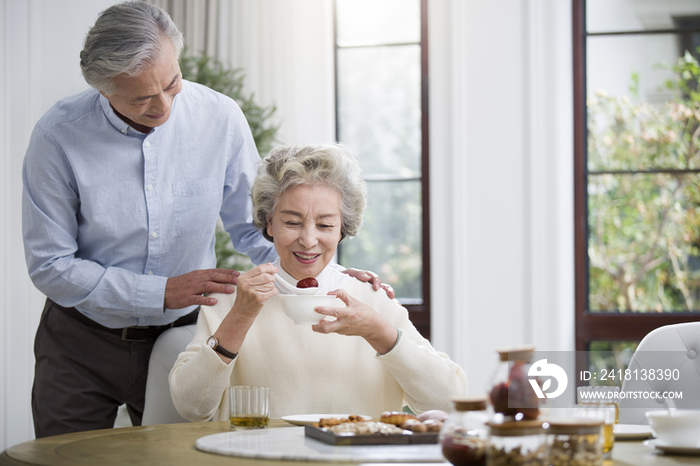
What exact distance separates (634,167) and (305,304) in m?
2.73

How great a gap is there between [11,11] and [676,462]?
299 centimetres

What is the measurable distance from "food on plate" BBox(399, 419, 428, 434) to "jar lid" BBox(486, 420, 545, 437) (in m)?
0.32

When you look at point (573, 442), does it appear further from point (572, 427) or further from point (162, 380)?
point (162, 380)

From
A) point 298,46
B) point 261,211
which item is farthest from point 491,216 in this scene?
point 261,211

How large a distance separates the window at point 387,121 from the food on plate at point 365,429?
2.65 m

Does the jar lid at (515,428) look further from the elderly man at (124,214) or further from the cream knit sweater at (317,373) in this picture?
the elderly man at (124,214)

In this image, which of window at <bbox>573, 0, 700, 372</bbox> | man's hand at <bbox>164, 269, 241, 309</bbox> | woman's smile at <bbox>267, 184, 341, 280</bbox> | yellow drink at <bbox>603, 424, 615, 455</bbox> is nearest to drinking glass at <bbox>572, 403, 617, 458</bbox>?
yellow drink at <bbox>603, 424, 615, 455</bbox>

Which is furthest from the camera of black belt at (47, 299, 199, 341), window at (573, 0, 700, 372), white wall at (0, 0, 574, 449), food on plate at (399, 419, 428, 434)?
window at (573, 0, 700, 372)

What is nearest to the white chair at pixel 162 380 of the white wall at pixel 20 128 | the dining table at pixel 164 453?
the dining table at pixel 164 453

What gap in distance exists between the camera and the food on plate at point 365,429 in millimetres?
1133

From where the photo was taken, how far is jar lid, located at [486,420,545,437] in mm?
825

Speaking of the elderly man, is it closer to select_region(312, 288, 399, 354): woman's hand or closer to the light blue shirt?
the light blue shirt

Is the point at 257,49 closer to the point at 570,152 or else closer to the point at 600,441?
the point at 570,152

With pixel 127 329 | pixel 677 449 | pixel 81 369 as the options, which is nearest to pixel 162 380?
pixel 127 329
